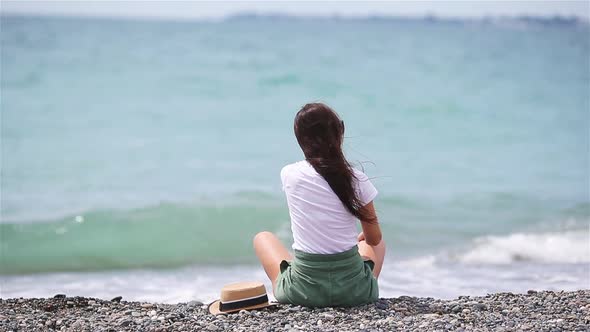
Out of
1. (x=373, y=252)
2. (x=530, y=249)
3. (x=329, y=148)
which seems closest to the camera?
(x=329, y=148)

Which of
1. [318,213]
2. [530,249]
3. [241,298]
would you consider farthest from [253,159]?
[318,213]

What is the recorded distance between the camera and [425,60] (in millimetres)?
23828

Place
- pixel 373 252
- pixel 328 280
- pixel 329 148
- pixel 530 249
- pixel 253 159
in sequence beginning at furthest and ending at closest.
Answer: pixel 253 159 → pixel 530 249 → pixel 373 252 → pixel 328 280 → pixel 329 148

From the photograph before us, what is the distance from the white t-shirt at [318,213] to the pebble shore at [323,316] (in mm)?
370

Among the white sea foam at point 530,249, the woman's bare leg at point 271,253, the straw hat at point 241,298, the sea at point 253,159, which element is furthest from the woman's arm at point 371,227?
the white sea foam at point 530,249

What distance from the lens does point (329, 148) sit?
4082 mm

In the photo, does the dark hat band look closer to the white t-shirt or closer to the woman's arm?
the white t-shirt

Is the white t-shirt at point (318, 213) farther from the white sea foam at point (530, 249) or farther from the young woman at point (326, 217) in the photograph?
the white sea foam at point (530, 249)

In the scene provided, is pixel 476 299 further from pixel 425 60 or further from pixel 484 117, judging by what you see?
pixel 425 60

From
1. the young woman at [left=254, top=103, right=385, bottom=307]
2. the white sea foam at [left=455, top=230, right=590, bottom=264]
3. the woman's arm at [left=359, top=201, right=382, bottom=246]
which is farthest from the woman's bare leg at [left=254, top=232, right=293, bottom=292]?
the white sea foam at [left=455, top=230, right=590, bottom=264]

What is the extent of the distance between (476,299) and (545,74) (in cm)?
1917

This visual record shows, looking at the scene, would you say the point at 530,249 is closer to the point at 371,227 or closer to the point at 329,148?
the point at 371,227

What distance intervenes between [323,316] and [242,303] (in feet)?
1.52

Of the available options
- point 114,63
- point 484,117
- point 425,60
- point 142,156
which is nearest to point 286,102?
point 484,117
